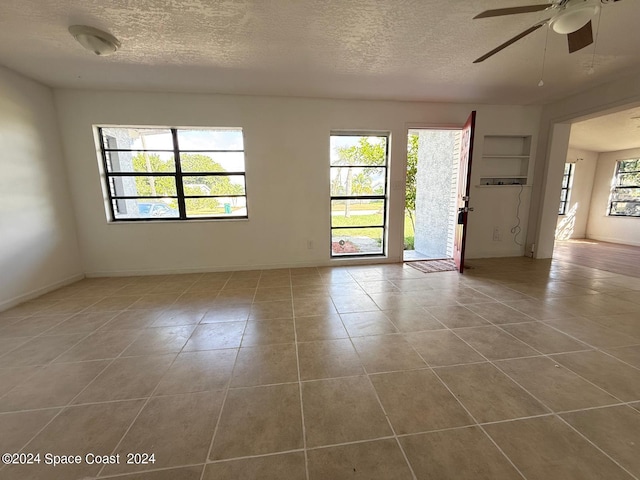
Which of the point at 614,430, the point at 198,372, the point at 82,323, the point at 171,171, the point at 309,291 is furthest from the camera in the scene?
the point at 171,171

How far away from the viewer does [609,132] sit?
5.36 metres

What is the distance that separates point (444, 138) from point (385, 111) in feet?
7.98

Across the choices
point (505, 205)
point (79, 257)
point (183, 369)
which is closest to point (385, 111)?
point (505, 205)

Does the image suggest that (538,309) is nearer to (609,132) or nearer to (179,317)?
(179,317)

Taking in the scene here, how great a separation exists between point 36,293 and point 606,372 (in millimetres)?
5615

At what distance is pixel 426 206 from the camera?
6.52 metres

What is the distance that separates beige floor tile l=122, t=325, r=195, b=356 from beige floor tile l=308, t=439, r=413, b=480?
1.42 meters

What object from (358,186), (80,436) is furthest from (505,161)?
(80,436)

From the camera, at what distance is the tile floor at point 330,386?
1.12 metres

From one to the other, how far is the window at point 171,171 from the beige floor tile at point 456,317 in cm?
315

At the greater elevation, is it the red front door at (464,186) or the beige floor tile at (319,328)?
the red front door at (464,186)

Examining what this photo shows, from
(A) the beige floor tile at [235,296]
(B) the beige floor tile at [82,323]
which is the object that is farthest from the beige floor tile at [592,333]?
(B) the beige floor tile at [82,323]

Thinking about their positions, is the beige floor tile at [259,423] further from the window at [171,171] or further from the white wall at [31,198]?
the white wall at [31,198]

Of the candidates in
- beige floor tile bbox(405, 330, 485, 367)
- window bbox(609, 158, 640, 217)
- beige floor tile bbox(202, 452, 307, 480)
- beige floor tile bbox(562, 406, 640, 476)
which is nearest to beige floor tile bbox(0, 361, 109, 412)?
beige floor tile bbox(202, 452, 307, 480)
